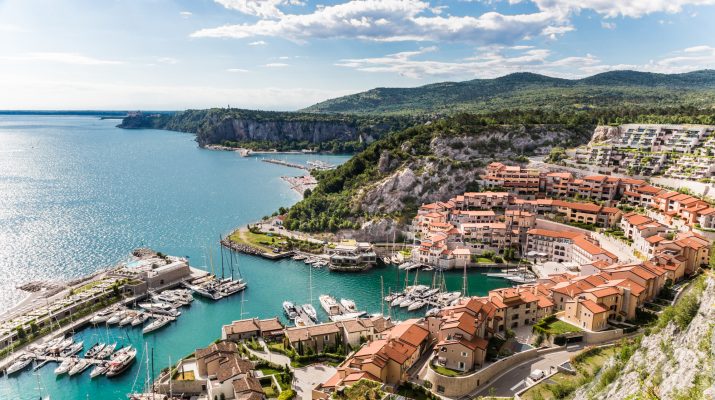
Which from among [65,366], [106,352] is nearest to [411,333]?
[106,352]

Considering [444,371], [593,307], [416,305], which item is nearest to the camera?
[444,371]

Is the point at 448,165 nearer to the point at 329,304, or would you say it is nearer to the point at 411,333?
the point at 329,304

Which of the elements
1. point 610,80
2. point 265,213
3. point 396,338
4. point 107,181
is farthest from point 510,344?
point 610,80

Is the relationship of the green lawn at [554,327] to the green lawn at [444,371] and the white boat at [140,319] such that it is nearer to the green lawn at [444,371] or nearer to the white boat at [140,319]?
the green lawn at [444,371]

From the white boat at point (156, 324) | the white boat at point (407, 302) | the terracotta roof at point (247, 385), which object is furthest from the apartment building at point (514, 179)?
the terracotta roof at point (247, 385)

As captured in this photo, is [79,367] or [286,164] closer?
[79,367]

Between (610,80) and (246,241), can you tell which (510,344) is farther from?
(610,80)

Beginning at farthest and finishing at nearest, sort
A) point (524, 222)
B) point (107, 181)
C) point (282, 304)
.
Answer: point (107, 181), point (524, 222), point (282, 304)
